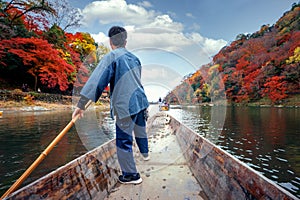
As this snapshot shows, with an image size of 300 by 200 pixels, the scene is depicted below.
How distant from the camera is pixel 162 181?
7.94 feet

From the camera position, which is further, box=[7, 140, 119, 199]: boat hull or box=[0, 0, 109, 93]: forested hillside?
box=[0, 0, 109, 93]: forested hillside

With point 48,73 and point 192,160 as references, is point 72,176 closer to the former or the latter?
point 192,160

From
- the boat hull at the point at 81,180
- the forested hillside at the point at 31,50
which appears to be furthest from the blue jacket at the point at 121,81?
the forested hillside at the point at 31,50

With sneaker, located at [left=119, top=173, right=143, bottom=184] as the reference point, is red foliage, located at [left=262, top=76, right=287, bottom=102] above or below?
above

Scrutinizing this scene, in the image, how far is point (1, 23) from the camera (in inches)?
703

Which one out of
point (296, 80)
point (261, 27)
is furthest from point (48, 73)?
point (261, 27)

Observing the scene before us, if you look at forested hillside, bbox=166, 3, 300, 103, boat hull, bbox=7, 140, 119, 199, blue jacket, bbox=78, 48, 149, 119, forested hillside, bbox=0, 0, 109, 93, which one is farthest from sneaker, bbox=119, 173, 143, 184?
forested hillside, bbox=166, 3, 300, 103

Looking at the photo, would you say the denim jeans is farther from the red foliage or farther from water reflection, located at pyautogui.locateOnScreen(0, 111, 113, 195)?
the red foliage

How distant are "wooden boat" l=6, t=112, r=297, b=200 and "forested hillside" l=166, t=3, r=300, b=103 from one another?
20.9m

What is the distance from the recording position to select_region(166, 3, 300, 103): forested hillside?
29.1 metres

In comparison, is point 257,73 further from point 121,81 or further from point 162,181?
point 121,81

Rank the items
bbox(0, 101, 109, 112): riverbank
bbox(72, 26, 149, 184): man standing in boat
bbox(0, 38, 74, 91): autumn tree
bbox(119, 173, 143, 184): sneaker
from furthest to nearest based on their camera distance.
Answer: bbox(0, 38, 74, 91): autumn tree < bbox(0, 101, 109, 112): riverbank < bbox(119, 173, 143, 184): sneaker < bbox(72, 26, 149, 184): man standing in boat

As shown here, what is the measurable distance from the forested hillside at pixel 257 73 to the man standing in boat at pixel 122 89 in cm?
2147

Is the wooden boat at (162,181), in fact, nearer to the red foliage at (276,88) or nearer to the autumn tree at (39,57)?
the autumn tree at (39,57)
